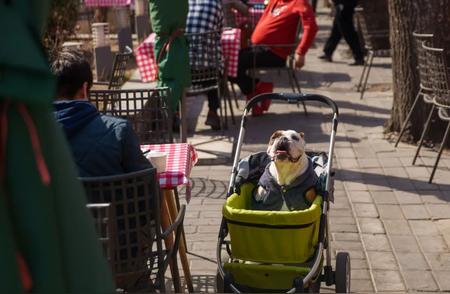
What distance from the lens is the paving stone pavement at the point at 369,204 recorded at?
557 cm

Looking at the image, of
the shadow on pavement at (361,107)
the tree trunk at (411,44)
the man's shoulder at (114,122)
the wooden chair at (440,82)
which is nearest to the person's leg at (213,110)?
the tree trunk at (411,44)

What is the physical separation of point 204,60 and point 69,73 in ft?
15.9

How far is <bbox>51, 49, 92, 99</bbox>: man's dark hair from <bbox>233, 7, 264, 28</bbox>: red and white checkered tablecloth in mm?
8001

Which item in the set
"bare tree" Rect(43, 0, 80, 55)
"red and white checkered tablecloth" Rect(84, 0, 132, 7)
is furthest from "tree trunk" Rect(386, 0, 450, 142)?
"red and white checkered tablecloth" Rect(84, 0, 132, 7)

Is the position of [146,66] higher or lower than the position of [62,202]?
lower

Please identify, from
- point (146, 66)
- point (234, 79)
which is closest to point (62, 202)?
point (146, 66)

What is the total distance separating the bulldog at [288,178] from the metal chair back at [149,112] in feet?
3.28

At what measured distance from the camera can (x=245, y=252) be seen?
15.3ft

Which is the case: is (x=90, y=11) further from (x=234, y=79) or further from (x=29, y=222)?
(x=29, y=222)

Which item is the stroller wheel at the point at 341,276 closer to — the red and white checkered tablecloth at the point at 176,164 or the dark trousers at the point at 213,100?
the red and white checkered tablecloth at the point at 176,164

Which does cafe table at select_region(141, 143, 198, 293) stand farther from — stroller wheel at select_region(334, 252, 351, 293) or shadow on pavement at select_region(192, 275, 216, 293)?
stroller wheel at select_region(334, 252, 351, 293)

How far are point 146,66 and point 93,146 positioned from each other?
208 inches

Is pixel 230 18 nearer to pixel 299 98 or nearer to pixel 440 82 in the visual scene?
pixel 440 82

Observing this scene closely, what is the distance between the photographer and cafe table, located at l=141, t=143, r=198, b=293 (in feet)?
15.3
